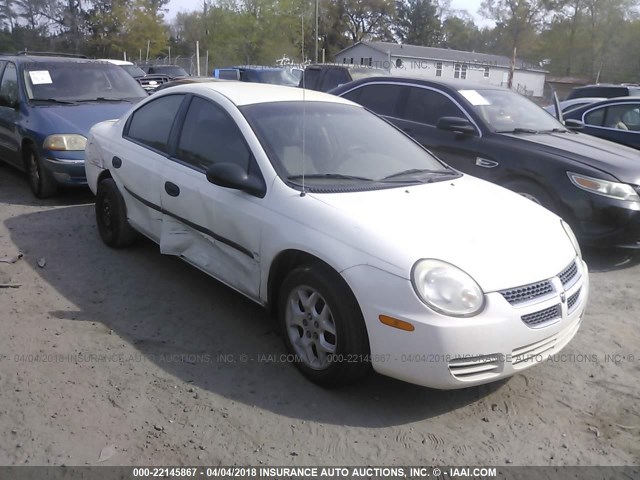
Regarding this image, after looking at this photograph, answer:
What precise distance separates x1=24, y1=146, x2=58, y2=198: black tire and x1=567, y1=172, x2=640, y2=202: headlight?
18.4 feet

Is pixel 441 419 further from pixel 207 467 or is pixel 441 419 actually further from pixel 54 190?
pixel 54 190

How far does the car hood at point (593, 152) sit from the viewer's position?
5543 millimetres

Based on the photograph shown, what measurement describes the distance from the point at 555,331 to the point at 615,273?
2.70 metres

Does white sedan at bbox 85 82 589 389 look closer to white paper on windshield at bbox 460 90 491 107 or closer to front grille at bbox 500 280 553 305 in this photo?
front grille at bbox 500 280 553 305

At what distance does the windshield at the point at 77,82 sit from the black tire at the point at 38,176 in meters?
0.75

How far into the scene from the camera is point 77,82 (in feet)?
25.6

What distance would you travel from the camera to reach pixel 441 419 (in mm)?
3119

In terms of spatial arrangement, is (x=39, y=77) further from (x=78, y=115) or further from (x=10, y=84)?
(x=78, y=115)

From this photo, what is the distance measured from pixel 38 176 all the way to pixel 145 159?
3099 mm

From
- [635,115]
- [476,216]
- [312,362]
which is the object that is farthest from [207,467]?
[635,115]

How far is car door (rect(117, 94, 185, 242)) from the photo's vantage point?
4.59 m

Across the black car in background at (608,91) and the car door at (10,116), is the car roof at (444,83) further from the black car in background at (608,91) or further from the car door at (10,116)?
the black car in background at (608,91)

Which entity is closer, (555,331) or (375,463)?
(375,463)

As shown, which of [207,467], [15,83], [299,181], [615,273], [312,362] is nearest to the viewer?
[207,467]
